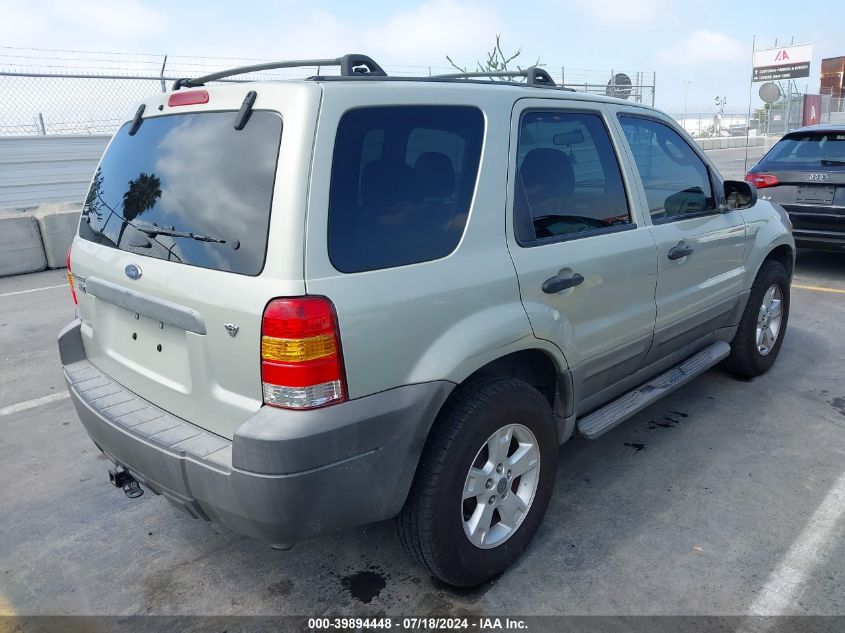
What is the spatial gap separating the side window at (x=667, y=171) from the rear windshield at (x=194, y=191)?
198 cm

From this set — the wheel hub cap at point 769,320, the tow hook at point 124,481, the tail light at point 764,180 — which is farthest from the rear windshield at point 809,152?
the tow hook at point 124,481

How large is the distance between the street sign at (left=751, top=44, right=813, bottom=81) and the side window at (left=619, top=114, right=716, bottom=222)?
49718mm

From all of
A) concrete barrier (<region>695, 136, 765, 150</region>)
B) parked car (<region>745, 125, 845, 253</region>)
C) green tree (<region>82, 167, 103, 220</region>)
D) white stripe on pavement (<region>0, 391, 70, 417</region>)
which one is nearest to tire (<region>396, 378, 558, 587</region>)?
green tree (<region>82, 167, 103, 220</region>)

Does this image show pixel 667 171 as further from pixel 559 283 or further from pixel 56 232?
pixel 56 232

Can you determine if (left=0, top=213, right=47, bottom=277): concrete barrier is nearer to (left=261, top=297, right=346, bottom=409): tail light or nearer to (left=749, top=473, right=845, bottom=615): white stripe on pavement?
(left=261, top=297, right=346, bottom=409): tail light

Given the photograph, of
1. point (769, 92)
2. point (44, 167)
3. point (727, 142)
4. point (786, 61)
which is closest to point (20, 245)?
point (44, 167)

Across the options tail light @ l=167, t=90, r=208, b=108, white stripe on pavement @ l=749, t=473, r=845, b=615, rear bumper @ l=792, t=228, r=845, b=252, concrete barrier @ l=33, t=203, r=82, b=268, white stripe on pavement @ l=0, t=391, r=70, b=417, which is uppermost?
tail light @ l=167, t=90, r=208, b=108

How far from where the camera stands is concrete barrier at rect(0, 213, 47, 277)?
28.5 ft

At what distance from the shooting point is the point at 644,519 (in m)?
3.00

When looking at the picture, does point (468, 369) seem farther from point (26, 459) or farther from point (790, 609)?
point (26, 459)

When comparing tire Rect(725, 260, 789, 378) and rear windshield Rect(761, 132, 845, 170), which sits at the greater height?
rear windshield Rect(761, 132, 845, 170)

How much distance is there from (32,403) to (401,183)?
3.60 m

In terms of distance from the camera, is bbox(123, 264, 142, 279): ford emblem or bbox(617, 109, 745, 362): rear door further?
bbox(617, 109, 745, 362): rear door

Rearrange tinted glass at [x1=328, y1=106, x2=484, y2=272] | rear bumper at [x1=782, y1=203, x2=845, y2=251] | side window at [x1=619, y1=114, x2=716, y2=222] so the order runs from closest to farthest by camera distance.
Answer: tinted glass at [x1=328, y1=106, x2=484, y2=272]
side window at [x1=619, y1=114, x2=716, y2=222]
rear bumper at [x1=782, y1=203, x2=845, y2=251]
